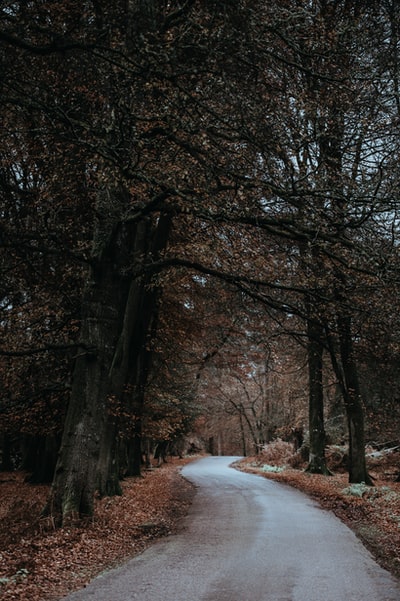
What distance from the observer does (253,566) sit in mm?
6871

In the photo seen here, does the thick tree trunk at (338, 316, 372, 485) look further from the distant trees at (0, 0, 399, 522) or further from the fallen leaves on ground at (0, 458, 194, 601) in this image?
the fallen leaves on ground at (0, 458, 194, 601)

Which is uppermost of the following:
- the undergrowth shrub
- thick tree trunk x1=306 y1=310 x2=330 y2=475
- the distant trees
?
the distant trees

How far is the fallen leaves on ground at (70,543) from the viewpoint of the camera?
6191mm

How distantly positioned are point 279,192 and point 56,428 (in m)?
9.10

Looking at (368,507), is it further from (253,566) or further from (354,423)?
(253,566)

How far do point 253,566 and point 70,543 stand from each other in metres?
3.14

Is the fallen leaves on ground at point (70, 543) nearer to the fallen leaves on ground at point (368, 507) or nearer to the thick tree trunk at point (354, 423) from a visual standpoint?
the fallen leaves on ground at point (368, 507)

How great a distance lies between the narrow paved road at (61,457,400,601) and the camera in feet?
18.7

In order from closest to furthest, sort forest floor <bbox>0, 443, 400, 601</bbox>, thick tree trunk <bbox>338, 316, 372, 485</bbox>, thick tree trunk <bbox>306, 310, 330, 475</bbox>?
forest floor <bbox>0, 443, 400, 601</bbox> → thick tree trunk <bbox>338, 316, 372, 485</bbox> → thick tree trunk <bbox>306, 310, 330, 475</bbox>

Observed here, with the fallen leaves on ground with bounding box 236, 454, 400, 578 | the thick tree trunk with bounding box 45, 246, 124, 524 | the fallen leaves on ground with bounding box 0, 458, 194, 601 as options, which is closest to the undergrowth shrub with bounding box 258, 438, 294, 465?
the fallen leaves on ground with bounding box 236, 454, 400, 578

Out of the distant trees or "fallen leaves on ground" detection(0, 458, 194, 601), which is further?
the distant trees

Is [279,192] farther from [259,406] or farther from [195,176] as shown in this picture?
[259,406]

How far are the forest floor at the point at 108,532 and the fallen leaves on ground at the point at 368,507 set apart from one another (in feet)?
0.05

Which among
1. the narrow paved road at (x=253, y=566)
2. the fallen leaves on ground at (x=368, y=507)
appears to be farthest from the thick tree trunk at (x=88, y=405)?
the fallen leaves on ground at (x=368, y=507)
